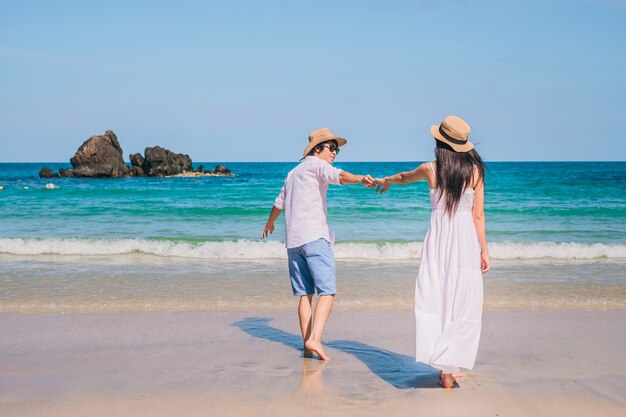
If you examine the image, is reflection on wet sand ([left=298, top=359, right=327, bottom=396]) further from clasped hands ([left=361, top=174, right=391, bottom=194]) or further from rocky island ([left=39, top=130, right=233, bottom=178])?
rocky island ([left=39, top=130, right=233, bottom=178])

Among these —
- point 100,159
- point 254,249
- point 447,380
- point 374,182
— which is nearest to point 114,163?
point 100,159

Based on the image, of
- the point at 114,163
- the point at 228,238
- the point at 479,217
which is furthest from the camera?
the point at 114,163

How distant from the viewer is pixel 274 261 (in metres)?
10.7

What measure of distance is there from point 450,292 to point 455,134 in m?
1.01

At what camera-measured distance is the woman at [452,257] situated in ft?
13.4

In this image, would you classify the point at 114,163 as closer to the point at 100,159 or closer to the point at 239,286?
the point at 100,159

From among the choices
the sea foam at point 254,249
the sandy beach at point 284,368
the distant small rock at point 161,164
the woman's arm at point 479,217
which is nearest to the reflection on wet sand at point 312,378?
the sandy beach at point 284,368

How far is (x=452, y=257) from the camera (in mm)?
4125

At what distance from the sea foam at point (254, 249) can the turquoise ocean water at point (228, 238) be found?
2cm

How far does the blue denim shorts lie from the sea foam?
6281mm

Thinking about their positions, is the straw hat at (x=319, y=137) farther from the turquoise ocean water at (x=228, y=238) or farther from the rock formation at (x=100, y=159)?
the rock formation at (x=100, y=159)

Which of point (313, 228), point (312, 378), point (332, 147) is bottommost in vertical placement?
point (312, 378)

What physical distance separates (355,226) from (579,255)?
702 centimetres

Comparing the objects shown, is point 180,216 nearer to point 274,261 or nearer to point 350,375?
point 274,261
